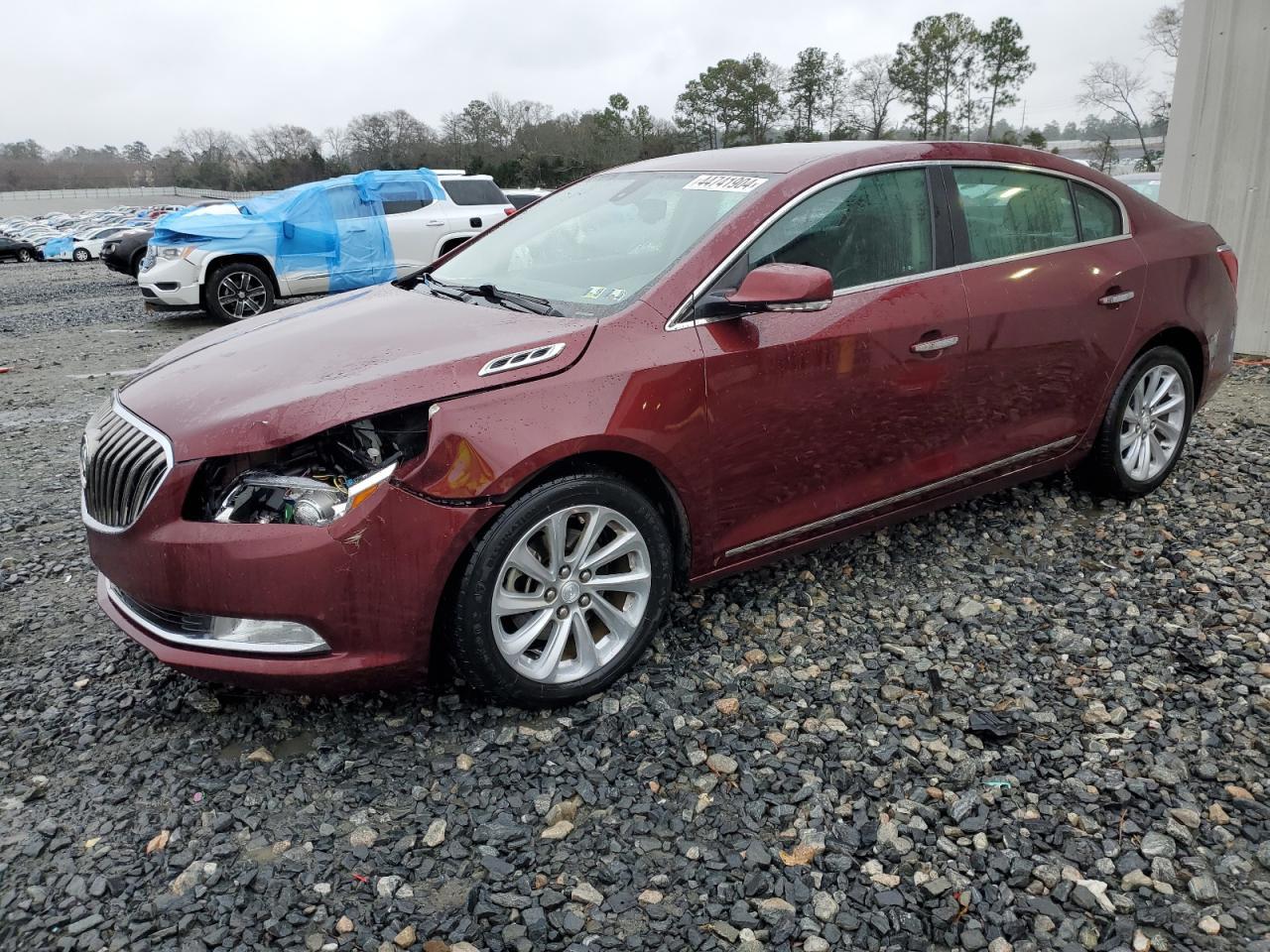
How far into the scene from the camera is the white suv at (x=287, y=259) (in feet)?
37.5

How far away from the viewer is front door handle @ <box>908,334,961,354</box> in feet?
11.1

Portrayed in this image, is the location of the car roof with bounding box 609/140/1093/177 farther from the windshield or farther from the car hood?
the car hood

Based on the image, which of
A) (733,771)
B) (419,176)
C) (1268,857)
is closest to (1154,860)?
(1268,857)

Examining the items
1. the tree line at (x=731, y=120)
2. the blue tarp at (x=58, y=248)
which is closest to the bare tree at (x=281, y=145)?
the tree line at (x=731, y=120)

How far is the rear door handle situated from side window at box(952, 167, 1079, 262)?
0.89 feet

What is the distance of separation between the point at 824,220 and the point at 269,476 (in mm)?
2005

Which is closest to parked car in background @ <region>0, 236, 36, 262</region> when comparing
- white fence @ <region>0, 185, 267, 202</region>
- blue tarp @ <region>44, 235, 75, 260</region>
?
blue tarp @ <region>44, 235, 75, 260</region>

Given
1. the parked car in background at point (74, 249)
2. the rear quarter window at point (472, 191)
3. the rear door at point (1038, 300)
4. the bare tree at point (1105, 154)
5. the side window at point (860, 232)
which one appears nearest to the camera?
the side window at point (860, 232)

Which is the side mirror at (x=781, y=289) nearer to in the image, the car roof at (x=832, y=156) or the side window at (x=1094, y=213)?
the car roof at (x=832, y=156)

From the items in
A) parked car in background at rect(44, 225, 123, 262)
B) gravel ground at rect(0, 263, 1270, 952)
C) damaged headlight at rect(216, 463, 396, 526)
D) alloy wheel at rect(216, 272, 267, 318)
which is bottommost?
parked car in background at rect(44, 225, 123, 262)

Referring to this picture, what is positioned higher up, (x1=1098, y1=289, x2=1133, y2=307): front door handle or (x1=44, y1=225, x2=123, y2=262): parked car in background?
(x1=1098, y1=289, x2=1133, y2=307): front door handle

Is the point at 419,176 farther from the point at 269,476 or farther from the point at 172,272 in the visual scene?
the point at 269,476

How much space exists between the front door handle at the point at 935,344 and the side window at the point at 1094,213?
103 centimetres

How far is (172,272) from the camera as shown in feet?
37.2
